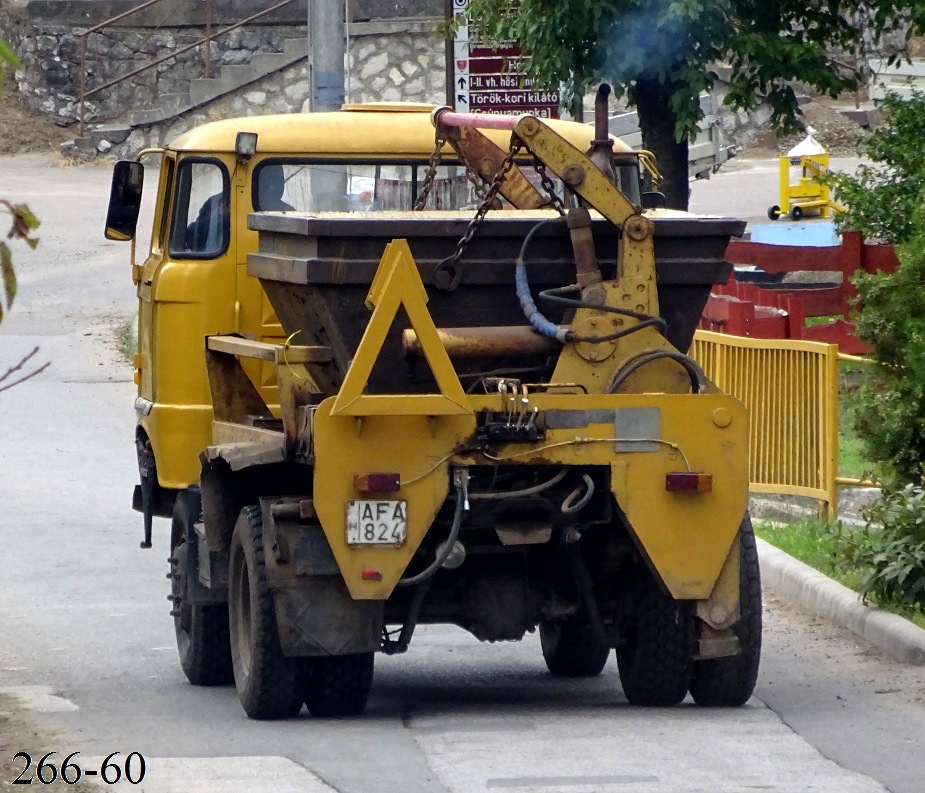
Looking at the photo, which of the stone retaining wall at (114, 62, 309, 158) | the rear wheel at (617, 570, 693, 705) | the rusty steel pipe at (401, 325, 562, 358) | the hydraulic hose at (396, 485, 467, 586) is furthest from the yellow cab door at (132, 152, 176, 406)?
the stone retaining wall at (114, 62, 309, 158)

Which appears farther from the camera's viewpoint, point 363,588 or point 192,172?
point 192,172

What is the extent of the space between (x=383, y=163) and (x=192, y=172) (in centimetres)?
89

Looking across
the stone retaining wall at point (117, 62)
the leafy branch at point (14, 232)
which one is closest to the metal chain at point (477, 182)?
the leafy branch at point (14, 232)

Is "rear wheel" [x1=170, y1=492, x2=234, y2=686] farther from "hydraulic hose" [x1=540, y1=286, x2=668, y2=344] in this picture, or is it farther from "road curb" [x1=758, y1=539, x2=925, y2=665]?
"road curb" [x1=758, y1=539, x2=925, y2=665]

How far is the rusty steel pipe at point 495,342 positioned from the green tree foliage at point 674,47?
6.34m

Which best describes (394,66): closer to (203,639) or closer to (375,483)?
(203,639)

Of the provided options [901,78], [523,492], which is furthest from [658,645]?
[901,78]

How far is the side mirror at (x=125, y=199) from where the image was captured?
338 inches

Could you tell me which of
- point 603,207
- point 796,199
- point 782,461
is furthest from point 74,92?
point 603,207

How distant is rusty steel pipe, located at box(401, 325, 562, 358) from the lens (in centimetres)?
666

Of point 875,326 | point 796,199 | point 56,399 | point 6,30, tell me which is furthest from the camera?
point 6,30

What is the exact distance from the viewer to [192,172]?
8.35m

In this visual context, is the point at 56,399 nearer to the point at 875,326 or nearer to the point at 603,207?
the point at 875,326

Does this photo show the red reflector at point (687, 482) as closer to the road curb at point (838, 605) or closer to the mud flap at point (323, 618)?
→ the mud flap at point (323, 618)
